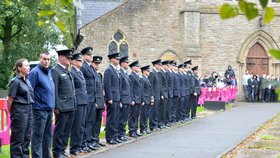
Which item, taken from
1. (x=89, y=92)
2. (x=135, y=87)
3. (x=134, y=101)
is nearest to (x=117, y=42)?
(x=135, y=87)

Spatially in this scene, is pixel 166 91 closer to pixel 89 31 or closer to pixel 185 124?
pixel 185 124

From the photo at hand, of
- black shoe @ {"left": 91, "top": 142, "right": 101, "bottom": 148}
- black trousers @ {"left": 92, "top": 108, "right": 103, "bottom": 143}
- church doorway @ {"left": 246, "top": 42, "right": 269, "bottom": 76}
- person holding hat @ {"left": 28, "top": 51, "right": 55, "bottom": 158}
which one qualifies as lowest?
black shoe @ {"left": 91, "top": 142, "right": 101, "bottom": 148}

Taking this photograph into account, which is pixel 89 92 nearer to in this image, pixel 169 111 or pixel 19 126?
pixel 19 126

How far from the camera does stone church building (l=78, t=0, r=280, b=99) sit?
32062 mm

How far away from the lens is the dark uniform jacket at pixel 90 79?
11.6m

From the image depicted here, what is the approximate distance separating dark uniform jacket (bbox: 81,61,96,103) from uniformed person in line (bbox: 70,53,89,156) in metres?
0.49

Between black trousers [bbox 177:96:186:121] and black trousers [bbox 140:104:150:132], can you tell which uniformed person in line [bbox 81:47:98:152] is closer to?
black trousers [bbox 140:104:150:132]

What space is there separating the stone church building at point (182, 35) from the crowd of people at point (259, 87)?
618mm

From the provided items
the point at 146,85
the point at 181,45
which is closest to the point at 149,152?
the point at 146,85

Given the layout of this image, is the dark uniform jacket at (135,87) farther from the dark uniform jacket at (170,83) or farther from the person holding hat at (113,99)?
the dark uniform jacket at (170,83)

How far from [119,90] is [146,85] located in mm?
2250

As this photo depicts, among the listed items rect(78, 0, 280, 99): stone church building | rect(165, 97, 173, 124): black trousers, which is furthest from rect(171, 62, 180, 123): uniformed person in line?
rect(78, 0, 280, 99): stone church building

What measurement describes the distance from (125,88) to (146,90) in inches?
71.5

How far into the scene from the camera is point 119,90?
520 inches
